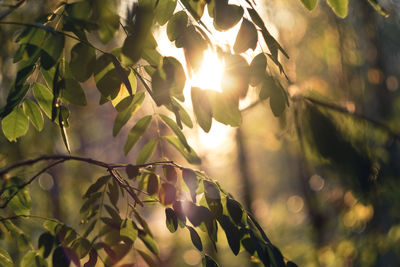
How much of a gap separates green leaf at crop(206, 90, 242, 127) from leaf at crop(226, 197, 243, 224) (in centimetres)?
20

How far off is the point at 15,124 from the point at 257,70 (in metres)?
0.63

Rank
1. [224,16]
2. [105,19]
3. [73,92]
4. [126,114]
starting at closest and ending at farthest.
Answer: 1. [105,19]
2. [224,16]
3. [73,92]
4. [126,114]

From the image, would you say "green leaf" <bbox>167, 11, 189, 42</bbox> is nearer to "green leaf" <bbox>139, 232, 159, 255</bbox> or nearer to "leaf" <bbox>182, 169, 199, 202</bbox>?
"leaf" <bbox>182, 169, 199, 202</bbox>

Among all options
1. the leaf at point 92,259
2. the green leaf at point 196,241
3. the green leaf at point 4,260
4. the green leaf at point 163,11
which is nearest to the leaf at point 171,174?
the green leaf at point 196,241

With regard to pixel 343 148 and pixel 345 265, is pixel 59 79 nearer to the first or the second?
pixel 343 148

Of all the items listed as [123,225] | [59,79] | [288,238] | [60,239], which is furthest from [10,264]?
[288,238]

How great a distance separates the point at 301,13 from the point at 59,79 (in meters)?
5.06

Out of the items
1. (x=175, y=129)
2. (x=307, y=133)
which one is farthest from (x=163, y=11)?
(x=307, y=133)

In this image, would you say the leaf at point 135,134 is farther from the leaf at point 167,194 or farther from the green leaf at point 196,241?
the green leaf at point 196,241

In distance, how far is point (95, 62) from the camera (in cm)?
81

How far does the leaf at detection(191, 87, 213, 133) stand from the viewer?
2.63 ft

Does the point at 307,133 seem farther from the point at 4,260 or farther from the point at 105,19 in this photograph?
the point at 4,260

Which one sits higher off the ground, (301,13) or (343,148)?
(343,148)

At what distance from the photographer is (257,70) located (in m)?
0.86
